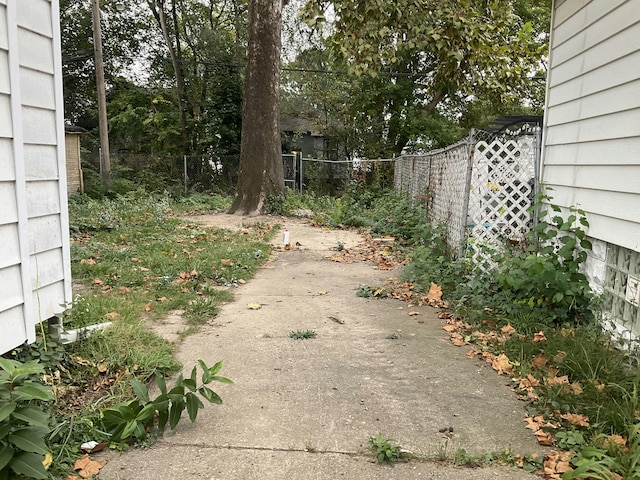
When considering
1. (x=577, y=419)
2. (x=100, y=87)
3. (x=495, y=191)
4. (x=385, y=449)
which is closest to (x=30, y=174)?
(x=385, y=449)

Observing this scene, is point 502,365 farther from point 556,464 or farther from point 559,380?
point 556,464

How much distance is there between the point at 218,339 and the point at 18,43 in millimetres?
2451

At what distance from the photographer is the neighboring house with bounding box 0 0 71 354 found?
2500 mm

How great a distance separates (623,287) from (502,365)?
1064 mm

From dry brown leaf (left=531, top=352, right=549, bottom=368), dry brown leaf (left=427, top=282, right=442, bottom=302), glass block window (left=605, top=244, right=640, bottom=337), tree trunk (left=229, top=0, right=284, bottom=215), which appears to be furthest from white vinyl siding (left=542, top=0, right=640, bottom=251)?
tree trunk (left=229, top=0, right=284, bottom=215)

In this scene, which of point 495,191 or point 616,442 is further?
point 495,191

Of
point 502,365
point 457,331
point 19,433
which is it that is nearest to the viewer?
point 19,433

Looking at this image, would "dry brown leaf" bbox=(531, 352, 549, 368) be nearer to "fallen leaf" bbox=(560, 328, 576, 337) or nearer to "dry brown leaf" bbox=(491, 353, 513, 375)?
"dry brown leaf" bbox=(491, 353, 513, 375)

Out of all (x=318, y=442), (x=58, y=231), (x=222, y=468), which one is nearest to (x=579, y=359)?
(x=318, y=442)

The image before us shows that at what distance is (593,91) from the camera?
3.90 m

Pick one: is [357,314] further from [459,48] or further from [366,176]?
[366,176]

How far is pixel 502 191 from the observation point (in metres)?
5.22

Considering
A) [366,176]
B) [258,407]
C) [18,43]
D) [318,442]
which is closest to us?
[318,442]

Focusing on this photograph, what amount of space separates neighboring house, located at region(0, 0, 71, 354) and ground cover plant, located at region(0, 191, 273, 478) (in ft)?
0.69
